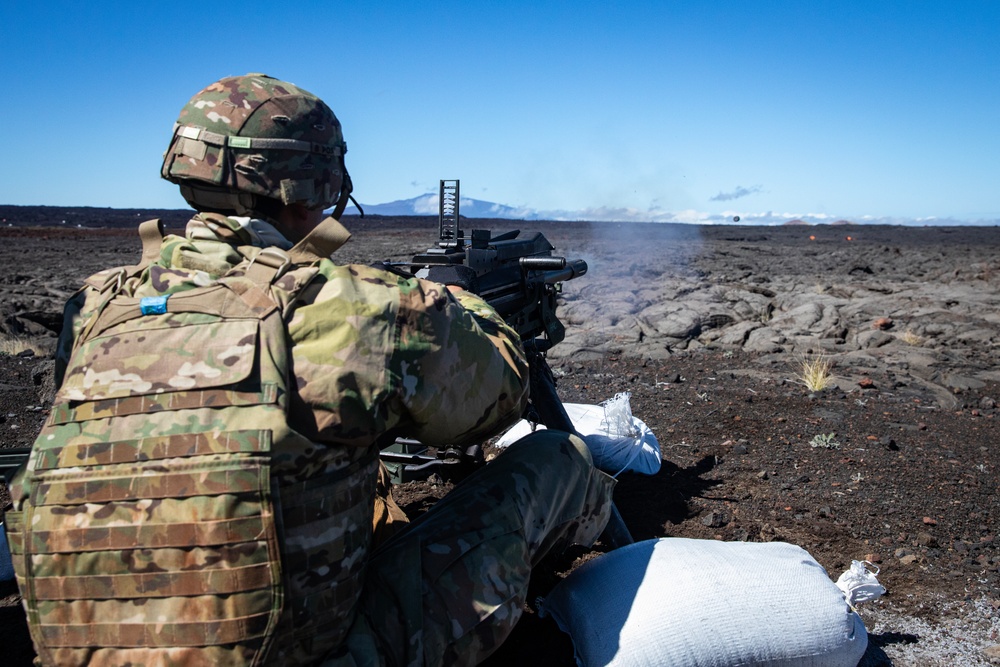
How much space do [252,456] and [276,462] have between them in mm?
51

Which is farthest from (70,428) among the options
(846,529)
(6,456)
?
(846,529)

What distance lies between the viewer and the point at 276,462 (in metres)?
1.52

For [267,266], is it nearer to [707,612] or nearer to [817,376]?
[707,612]

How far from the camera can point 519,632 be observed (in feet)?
8.65

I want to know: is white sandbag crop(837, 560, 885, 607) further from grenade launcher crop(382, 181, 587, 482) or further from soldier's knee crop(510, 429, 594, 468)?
grenade launcher crop(382, 181, 587, 482)

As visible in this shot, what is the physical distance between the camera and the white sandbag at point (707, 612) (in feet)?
7.13

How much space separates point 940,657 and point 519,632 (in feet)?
4.68

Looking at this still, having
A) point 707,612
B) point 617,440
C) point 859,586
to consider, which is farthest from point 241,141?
point 617,440

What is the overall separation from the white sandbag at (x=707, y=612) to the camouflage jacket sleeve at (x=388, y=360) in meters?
0.79

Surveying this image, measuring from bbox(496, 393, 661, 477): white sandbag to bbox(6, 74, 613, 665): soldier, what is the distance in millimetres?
2225

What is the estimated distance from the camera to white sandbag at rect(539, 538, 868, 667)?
2.17m

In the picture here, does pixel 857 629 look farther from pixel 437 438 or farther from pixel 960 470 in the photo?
pixel 960 470

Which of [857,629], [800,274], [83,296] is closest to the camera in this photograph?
[83,296]

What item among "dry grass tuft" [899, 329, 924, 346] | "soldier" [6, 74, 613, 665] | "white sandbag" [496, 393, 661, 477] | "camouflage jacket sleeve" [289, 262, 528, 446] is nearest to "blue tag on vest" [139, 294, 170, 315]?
"soldier" [6, 74, 613, 665]
